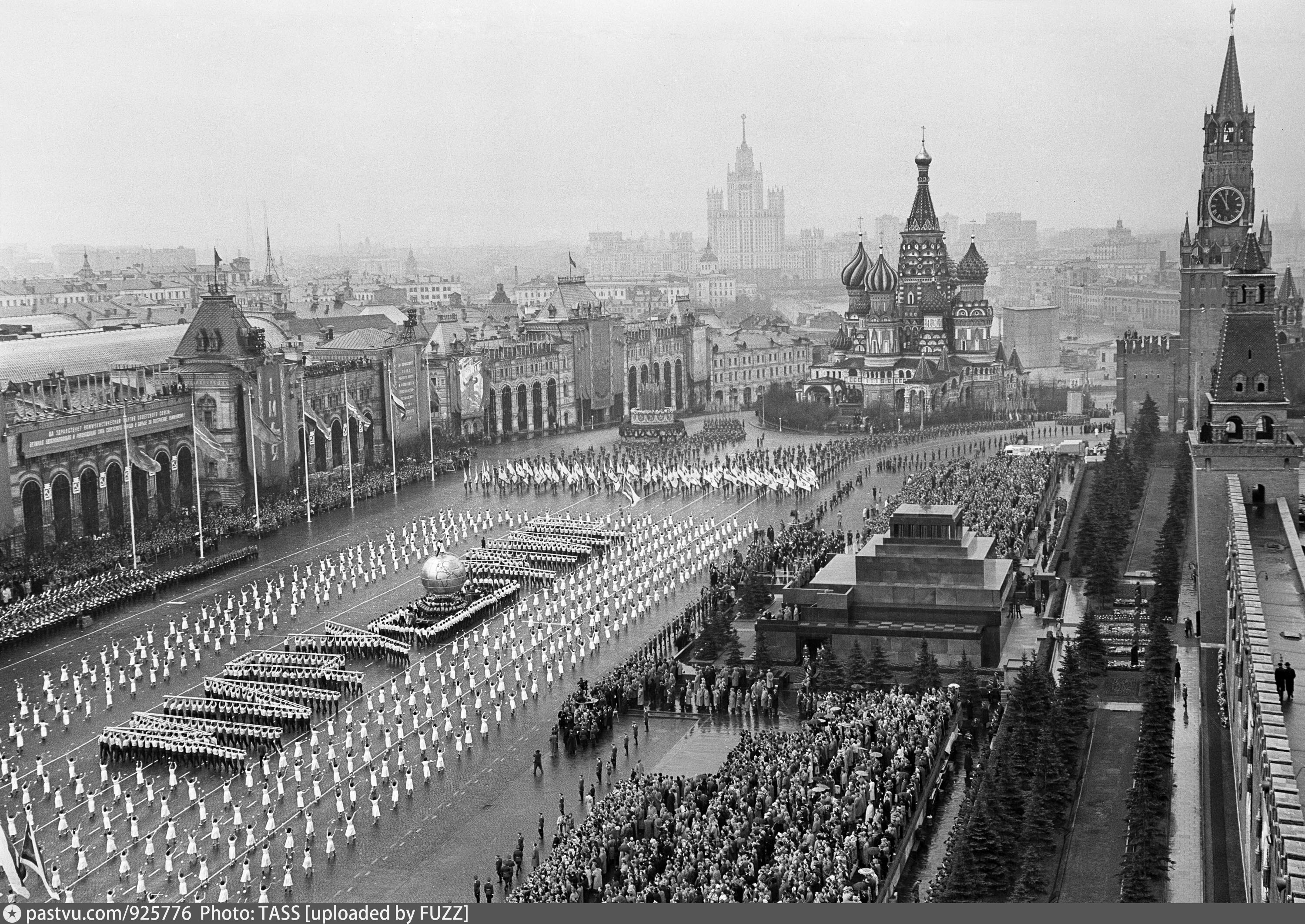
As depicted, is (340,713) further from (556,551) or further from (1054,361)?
(1054,361)

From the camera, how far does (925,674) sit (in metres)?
29.1

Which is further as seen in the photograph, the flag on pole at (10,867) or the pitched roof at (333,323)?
the pitched roof at (333,323)

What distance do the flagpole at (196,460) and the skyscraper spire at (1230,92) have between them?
3961 centimetres

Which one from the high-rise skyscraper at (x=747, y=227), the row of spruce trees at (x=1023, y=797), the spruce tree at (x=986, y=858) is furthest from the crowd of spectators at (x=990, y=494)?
the high-rise skyscraper at (x=747, y=227)

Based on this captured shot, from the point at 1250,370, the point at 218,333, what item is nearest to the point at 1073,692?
the point at 1250,370

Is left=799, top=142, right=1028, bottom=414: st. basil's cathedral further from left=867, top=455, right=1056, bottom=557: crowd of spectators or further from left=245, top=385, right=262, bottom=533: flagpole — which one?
left=245, top=385, right=262, bottom=533: flagpole

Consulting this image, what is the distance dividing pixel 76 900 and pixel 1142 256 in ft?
270

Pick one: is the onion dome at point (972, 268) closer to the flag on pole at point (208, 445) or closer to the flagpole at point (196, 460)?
the flag on pole at point (208, 445)

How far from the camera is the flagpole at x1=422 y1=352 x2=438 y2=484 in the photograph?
60.3 meters

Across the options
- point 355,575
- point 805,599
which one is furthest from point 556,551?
point 805,599

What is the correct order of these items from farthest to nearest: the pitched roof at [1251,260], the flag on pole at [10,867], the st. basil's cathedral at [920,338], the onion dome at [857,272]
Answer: the onion dome at [857,272], the st. basil's cathedral at [920,338], the pitched roof at [1251,260], the flag on pole at [10,867]

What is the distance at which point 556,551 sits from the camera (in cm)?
4356

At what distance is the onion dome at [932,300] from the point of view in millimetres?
81312

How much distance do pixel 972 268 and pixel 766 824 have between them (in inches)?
2617
